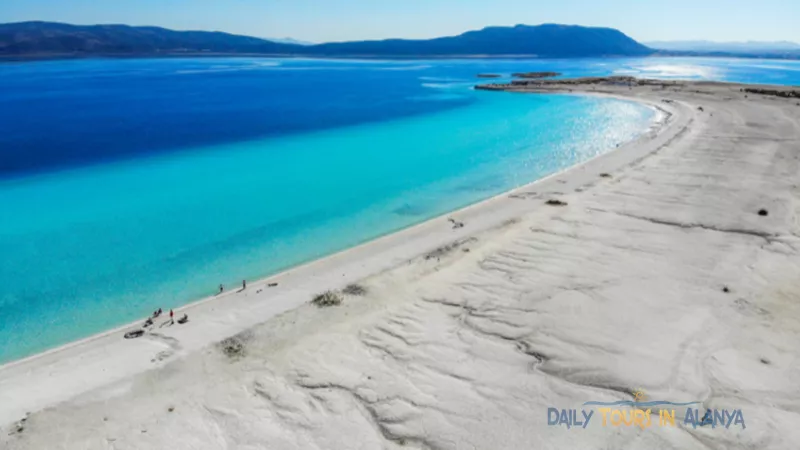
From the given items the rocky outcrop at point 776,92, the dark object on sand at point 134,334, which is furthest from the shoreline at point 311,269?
the rocky outcrop at point 776,92

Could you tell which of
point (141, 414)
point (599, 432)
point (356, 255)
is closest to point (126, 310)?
point (141, 414)

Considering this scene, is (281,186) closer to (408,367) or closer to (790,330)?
(408,367)

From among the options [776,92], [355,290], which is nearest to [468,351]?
[355,290]

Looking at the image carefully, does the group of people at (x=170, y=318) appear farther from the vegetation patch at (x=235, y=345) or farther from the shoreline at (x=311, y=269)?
the vegetation patch at (x=235, y=345)

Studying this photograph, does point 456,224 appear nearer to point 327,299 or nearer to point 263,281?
point 327,299

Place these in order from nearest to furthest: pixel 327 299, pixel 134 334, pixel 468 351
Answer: pixel 468 351
pixel 134 334
pixel 327 299

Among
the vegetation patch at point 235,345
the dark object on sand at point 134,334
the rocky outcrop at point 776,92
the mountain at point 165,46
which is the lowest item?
the dark object on sand at point 134,334
